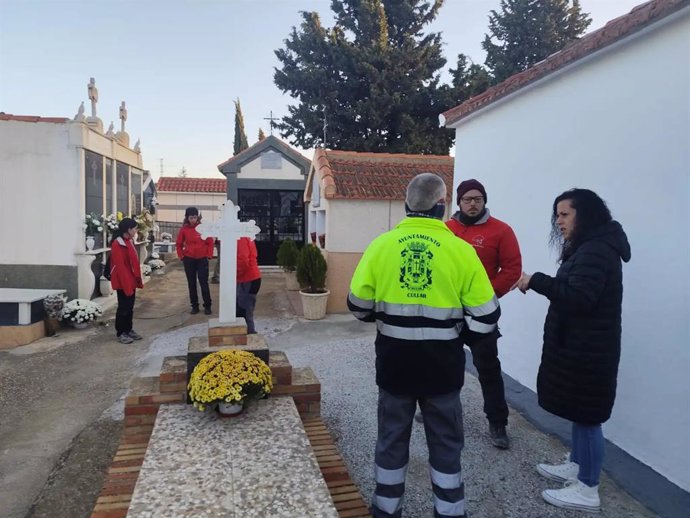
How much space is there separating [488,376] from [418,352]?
1422 mm

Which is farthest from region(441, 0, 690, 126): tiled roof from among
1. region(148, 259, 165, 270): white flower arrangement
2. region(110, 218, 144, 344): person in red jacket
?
region(148, 259, 165, 270): white flower arrangement

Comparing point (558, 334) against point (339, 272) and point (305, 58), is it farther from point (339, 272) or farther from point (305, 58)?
point (305, 58)

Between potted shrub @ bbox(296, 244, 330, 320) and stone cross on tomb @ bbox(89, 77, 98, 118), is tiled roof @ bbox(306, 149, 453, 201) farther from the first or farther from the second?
stone cross on tomb @ bbox(89, 77, 98, 118)

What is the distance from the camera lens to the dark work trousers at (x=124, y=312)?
7.29 metres

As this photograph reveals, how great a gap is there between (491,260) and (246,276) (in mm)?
3569

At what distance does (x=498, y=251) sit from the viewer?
3721 mm

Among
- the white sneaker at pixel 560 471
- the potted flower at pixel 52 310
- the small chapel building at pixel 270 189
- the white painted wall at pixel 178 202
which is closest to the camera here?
the white sneaker at pixel 560 471

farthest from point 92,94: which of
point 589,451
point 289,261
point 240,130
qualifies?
point 240,130

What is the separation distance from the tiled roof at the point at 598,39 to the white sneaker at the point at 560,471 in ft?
9.71

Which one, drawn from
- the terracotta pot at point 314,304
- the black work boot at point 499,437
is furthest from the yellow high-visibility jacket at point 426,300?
the terracotta pot at point 314,304

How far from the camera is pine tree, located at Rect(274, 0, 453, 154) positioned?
64.7 ft

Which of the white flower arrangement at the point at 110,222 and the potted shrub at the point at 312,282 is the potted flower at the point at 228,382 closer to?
the potted shrub at the point at 312,282

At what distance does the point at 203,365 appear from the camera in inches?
139

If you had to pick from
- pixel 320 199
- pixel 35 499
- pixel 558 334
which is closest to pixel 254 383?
pixel 35 499
